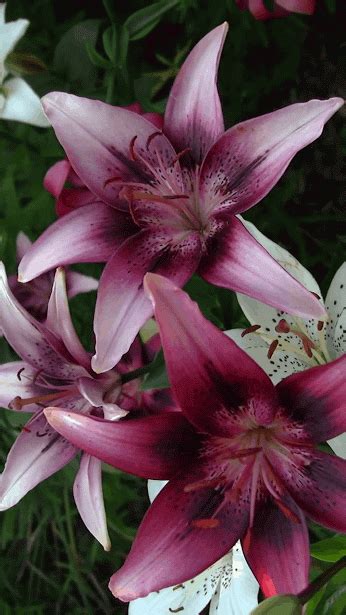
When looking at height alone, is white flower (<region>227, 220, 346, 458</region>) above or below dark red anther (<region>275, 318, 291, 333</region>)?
below

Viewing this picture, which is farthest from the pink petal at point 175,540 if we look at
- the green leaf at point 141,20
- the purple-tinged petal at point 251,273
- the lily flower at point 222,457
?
the green leaf at point 141,20

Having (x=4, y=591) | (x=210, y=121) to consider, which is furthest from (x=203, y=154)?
(x=4, y=591)

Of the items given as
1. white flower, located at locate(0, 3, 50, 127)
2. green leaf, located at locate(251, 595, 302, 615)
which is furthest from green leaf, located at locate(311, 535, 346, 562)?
white flower, located at locate(0, 3, 50, 127)

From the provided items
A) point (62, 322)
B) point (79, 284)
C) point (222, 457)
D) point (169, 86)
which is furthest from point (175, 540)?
point (169, 86)

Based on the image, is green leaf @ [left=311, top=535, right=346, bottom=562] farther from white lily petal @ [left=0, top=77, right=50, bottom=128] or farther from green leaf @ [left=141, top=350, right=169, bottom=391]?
white lily petal @ [left=0, top=77, right=50, bottom=128]

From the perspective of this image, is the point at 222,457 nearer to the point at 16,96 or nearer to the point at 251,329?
the point at 251,329

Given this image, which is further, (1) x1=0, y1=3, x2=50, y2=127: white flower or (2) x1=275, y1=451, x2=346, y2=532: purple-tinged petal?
(1) x1=0, y1=3, x2=50, y2=127: white flower
